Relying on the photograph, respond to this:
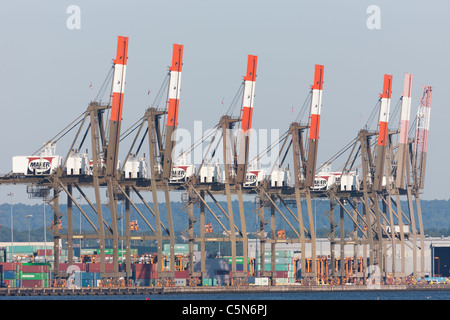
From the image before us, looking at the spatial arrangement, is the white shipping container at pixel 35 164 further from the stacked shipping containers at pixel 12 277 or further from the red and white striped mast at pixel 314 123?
the red and white striped mast at pixel 314 123

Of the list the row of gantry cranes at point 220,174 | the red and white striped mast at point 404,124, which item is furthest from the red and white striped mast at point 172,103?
the red and white striped mast at point 404,124

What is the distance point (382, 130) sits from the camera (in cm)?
12675

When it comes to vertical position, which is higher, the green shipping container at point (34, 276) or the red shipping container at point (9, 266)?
the red shipping container at point (9, 266)

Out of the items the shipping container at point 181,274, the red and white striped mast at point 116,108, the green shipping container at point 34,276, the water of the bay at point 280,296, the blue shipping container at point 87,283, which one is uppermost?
the red and white striped mast at point 116,108

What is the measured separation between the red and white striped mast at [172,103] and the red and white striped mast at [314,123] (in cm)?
1756

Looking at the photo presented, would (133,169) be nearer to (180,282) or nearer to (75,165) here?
(75,165)

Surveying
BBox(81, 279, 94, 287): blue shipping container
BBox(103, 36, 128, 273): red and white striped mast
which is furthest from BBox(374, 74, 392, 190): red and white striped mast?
BBox(81, 279, 94, 287): blue shipping container

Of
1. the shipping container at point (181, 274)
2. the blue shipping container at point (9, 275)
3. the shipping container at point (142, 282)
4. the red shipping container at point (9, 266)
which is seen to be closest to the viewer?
the shipping container at point (142, 282)

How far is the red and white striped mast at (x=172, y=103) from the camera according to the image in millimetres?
106938

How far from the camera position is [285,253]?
14438 centimetres

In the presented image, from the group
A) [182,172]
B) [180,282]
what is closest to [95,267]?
[180,282]

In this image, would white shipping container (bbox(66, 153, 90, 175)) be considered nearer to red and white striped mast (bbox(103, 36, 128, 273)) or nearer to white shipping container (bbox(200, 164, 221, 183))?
red and white striped mast (bbox(103, 36, 128, 273))

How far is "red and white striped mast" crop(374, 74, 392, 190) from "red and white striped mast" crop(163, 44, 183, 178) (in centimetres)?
2921
